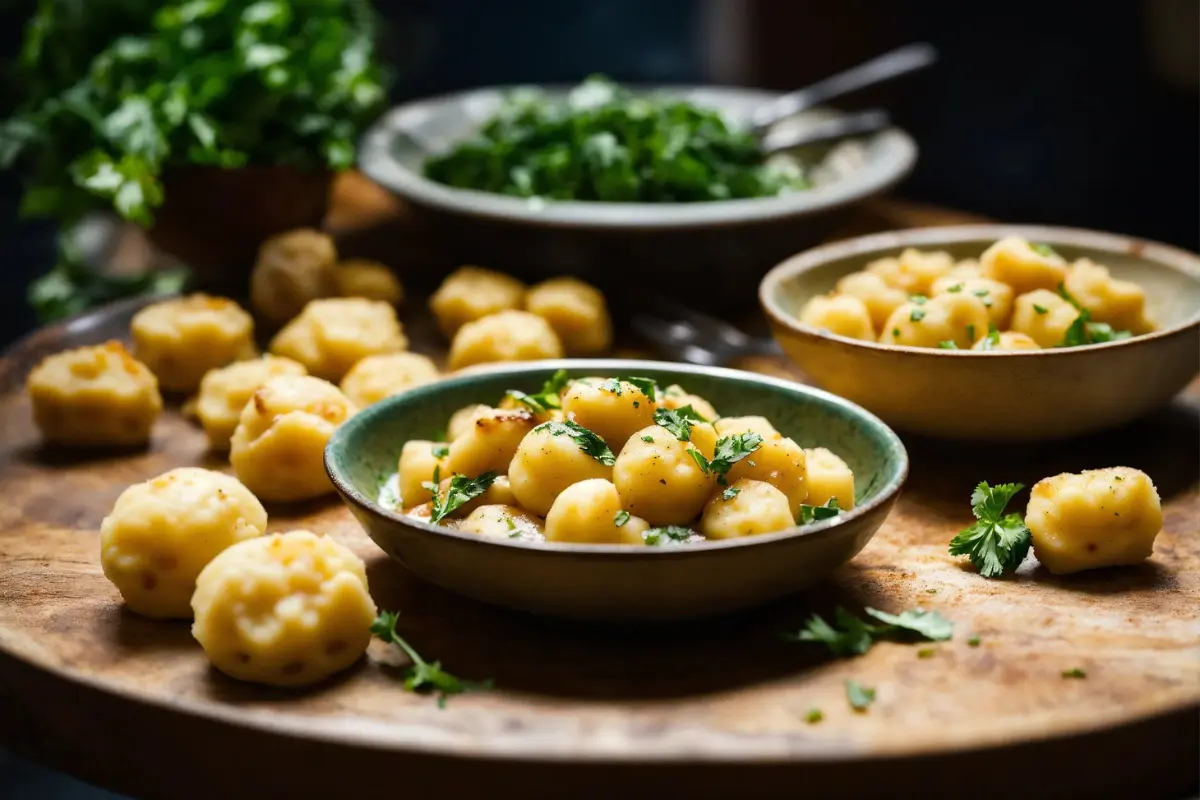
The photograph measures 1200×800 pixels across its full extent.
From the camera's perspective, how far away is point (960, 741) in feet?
5.29

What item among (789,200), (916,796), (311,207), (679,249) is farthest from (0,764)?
(916,796)

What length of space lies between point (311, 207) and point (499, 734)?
2221mm

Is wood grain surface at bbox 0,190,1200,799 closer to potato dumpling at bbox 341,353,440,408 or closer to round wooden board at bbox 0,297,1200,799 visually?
round wooden board at bbox 0,297,1200,799

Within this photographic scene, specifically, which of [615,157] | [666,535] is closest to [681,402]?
[666,535]

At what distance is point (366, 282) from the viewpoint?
330 centimetres

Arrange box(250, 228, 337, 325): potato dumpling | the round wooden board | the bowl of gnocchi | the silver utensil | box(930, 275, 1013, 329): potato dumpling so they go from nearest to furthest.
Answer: the round wooden board < the bowl of gnocchi < box(930, 275, 1013, 329): potato dumpling < the silver utensil < box(250, 228, 337, 325): potato dumpling

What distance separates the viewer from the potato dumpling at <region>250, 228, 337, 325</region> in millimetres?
3236

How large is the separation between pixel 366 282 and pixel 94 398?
2.81 feet

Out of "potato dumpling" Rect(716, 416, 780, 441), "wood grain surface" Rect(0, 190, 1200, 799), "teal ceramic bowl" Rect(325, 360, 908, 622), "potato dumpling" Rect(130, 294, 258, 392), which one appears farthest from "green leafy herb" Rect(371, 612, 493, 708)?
"potato dumpling" Rect(130, 294, 258, 392)

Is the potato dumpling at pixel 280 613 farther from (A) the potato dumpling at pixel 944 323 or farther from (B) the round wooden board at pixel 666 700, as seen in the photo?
(A) the potato dumpling at pixel 944 323

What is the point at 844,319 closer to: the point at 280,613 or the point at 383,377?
the point at 383,377

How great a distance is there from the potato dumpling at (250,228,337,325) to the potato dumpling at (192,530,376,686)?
1470mm

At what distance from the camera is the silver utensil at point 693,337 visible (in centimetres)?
305

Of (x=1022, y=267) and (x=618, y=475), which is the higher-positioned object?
(x=1022, y=267)
